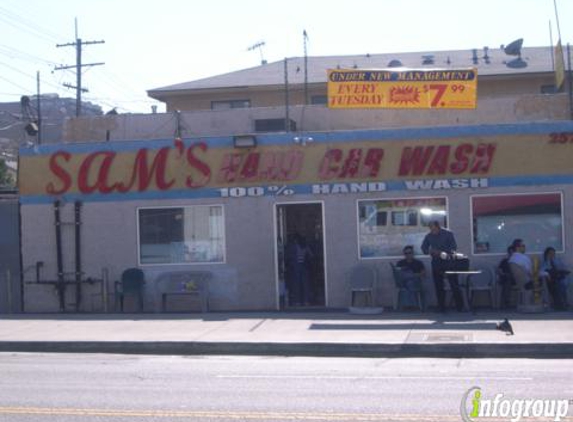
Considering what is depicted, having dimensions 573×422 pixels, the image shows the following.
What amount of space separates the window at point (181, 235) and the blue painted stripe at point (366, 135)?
145cm

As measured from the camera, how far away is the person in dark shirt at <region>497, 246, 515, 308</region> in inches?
715

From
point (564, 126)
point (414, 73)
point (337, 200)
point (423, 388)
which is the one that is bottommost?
point (423, 388)

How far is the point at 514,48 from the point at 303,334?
20993mm

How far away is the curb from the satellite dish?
21.6 metres

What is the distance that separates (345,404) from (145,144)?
11.9 m

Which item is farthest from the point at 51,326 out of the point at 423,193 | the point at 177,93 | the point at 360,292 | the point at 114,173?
the point at 177,93

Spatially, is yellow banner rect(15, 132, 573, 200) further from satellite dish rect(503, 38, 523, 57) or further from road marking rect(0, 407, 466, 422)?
satellite dish rect(503, 38, 523, 57)

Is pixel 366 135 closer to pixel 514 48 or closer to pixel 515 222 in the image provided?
pixel 515 222

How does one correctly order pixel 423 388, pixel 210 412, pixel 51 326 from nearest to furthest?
pixel 210 412, pixel 423 388, pixel 51 326

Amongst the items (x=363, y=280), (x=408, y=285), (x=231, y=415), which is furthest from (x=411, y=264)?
(x=231, y=415)

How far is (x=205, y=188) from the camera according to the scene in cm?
1986

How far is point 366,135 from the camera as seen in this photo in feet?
63.7

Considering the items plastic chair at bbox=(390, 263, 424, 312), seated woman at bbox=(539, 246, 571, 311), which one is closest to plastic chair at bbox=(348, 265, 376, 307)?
plastic chair at bbox=(390, 263, 424, 312)

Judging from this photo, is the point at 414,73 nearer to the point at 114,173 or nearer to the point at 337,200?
the point at 337,200
